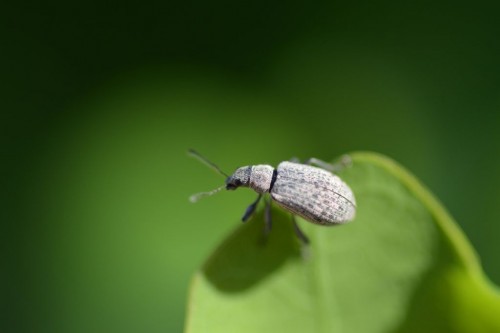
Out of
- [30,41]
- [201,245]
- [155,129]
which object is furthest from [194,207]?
[30,41]

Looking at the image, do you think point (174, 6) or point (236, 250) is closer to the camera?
point (236, 250)

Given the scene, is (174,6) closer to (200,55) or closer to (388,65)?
(200,55)

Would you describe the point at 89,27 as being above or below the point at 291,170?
above

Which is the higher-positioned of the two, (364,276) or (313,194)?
(313,194)

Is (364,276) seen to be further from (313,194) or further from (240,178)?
(240,178)

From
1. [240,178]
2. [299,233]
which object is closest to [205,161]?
[240,178]

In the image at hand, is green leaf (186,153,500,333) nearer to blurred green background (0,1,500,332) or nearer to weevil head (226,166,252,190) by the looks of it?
weevil head (226,166,252,190)

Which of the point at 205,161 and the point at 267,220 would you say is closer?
the point at 267,220

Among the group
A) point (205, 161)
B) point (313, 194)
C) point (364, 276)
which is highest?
point (205, 161)
